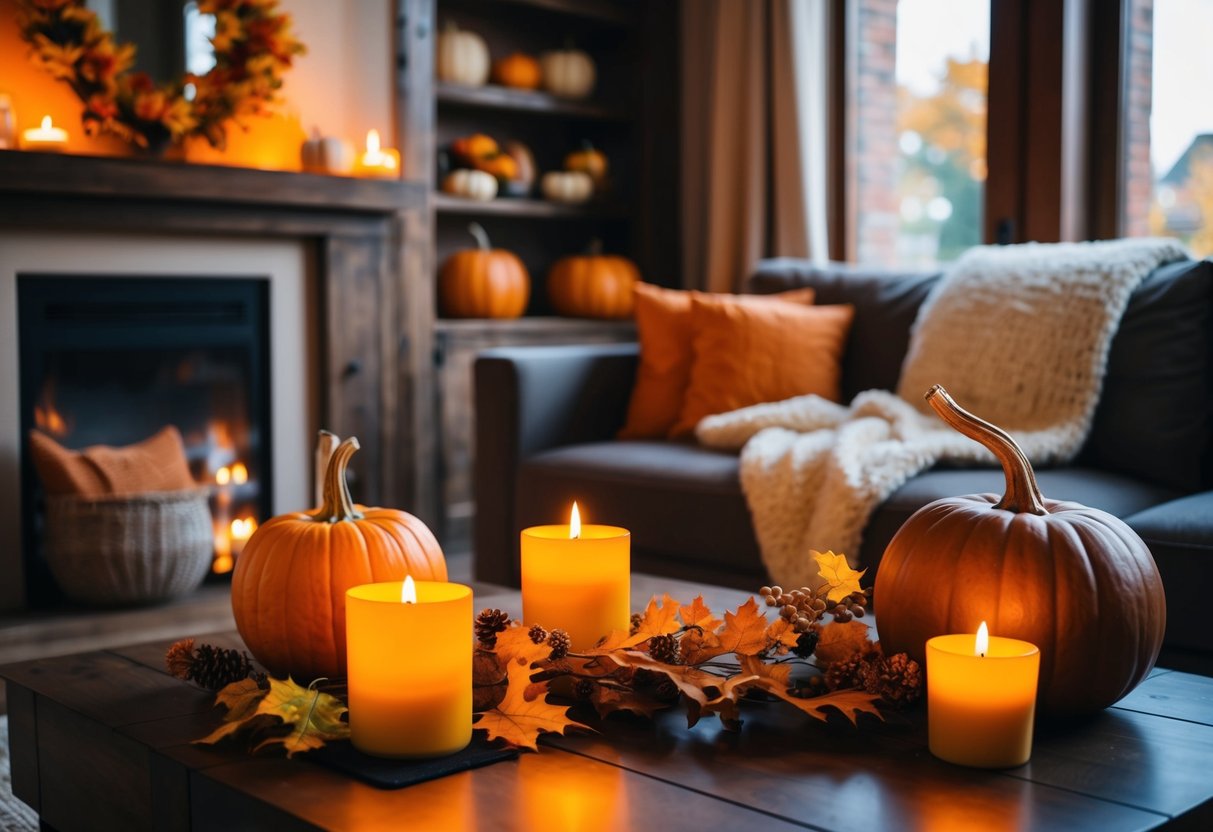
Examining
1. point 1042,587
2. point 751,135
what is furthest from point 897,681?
point 751,135

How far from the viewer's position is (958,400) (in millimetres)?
2543

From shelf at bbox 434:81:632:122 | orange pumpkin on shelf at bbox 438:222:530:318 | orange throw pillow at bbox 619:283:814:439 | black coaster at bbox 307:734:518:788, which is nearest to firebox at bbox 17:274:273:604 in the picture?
orange pumpkin on shelf at bbox 438:222:530:318

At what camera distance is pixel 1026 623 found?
1.09 meters

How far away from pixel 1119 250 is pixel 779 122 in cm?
167

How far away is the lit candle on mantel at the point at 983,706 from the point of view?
37.4 inches

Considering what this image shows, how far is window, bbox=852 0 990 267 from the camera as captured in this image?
376 centimetres

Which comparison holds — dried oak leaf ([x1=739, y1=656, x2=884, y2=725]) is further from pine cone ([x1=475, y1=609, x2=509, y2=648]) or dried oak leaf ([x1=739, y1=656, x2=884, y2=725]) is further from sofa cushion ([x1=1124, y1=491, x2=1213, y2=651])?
sofa cushion ([x1=1124, y1=491, x2=1213, y2=651])

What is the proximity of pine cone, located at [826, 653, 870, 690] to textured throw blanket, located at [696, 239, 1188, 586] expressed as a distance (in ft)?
3.52

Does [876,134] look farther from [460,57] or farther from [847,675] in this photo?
[847,675]

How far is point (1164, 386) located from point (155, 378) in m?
2.42

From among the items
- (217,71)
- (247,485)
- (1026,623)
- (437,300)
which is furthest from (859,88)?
(1026,623)

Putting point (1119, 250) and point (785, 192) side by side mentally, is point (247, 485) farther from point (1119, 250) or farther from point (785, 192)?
point (1119, 250)

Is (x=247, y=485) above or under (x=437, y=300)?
under

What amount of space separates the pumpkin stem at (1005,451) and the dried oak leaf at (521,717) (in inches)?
16.2
